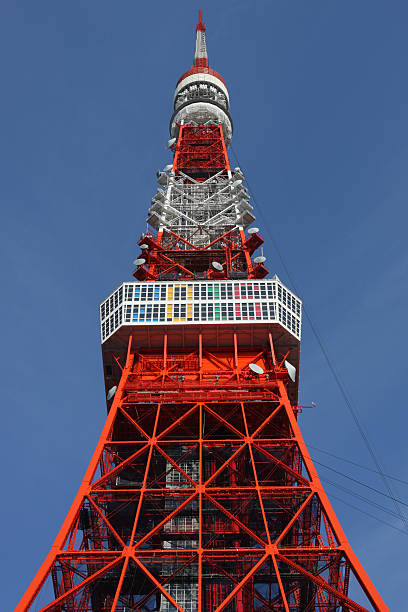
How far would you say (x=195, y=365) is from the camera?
160 ft

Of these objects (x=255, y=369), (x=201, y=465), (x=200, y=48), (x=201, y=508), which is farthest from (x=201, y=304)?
(x=200, y=48)

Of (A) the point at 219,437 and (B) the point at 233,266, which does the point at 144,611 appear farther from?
(B) the point at 233,266

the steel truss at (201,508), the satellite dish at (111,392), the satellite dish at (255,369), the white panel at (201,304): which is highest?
the white panel at (201,304)

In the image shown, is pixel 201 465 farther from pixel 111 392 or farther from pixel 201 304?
pixel 201 304

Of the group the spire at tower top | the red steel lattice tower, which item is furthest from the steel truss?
the spire at tower top

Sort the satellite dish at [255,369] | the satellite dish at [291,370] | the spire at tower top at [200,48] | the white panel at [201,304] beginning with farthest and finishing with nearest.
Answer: the spire at tower top at [200,48] → the white panel at [201,304] → the satellite dish at [291,370] → the satellite dish at [255,369]

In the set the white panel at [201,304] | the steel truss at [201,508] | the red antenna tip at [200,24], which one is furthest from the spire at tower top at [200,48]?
the steel truss at [201,508]

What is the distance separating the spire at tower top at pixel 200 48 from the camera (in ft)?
351

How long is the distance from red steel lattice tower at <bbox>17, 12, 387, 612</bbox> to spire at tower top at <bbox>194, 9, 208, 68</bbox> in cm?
5214

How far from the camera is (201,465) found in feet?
128

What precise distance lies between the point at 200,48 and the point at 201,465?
8563cm

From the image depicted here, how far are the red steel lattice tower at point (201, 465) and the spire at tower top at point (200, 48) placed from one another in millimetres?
52144

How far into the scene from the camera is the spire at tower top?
106938mm

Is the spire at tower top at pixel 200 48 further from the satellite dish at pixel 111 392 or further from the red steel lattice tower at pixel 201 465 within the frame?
the satellite dish at pixel 111 392
